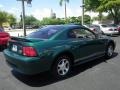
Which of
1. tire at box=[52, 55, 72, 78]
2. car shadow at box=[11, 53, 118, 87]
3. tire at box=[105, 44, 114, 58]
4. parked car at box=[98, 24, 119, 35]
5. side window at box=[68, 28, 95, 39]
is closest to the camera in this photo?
car shadow at box=[11, 53, 118, 87]

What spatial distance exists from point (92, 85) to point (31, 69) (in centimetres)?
156

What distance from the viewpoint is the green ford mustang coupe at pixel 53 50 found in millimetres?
5469

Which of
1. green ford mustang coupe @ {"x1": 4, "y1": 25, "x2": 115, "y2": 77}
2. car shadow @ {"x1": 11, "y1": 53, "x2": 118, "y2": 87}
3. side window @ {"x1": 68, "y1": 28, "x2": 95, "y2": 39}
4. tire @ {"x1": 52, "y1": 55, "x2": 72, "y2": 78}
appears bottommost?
car shadow @ {"x1": 11, "y1": 53, "x2": 118, "y2": 87}

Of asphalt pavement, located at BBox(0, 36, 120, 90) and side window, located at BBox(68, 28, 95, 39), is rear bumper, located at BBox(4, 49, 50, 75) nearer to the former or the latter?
asphalt pavement, located at BBox(0, 36, 120, 90)

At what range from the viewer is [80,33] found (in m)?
6.85

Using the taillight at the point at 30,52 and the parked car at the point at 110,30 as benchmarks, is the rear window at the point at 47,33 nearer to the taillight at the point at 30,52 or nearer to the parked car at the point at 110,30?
the taillight at the point at 30,52

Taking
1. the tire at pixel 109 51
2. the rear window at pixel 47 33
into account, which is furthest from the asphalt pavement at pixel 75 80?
the rear window at pixel 47 33

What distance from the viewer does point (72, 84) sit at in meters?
5.56

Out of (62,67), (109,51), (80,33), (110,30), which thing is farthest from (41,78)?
(110,30)

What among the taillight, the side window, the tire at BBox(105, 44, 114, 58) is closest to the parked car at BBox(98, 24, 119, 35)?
the tire at BBox(105, 44, 114, 58)

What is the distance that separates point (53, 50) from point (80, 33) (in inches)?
57.7

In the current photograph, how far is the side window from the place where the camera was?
6527 millimetres

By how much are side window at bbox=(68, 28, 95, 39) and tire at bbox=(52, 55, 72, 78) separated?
0.72 metres

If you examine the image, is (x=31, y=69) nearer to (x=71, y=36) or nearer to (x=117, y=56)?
(x=71, y=36)
